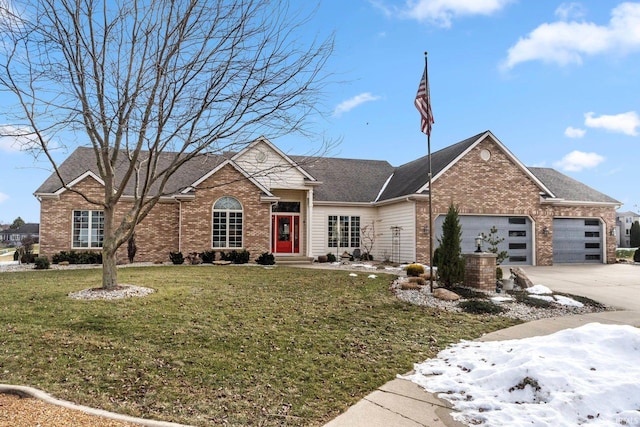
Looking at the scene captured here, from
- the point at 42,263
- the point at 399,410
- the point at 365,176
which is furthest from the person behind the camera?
the point at 365,176

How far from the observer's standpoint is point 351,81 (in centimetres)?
868

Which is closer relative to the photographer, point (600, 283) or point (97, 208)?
point (600, 283)

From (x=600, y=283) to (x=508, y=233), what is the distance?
6397 mm

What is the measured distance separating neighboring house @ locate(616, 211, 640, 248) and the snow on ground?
58.4 m

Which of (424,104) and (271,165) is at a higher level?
(424,104)

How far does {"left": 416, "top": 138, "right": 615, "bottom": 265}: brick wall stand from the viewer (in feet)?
64.3

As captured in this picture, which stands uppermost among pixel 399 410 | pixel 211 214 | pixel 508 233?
pixel 211 214

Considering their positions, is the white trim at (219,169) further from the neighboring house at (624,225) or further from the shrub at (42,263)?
the neighboring house at (624,225)

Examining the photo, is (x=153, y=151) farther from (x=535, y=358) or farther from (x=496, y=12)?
(x=496, y=12)

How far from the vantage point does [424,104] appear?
1158cm

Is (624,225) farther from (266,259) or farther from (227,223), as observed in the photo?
(227,223)

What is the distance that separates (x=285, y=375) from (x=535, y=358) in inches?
127

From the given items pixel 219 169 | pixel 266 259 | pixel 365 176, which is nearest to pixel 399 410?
pixel 266 259

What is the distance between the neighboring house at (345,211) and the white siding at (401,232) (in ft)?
0.17
